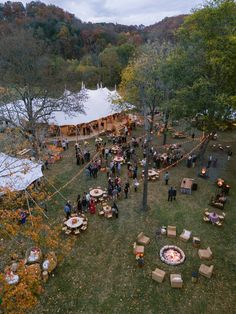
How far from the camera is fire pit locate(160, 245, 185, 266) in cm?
1212

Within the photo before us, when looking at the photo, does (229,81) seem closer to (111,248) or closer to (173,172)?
(173,172)

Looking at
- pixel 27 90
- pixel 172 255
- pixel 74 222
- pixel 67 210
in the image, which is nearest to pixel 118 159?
pixel 67 210

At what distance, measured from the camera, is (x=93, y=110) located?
26.8 meters

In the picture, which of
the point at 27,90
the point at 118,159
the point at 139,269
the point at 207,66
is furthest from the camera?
the point at 118,159

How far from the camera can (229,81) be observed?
18.8 m

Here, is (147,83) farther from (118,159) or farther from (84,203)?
(84,203)

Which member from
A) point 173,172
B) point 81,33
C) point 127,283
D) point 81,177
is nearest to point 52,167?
point 81,177

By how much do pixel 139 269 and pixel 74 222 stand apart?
4.57 metres

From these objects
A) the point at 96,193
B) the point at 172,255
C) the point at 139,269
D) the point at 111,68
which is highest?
the point at 111,68

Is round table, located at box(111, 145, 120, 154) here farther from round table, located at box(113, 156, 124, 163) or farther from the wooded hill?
the wooded hill

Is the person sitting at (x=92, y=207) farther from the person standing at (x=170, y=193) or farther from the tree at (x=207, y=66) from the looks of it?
the tree at (x=207, y=66)

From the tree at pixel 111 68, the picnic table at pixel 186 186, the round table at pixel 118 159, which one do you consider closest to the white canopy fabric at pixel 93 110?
the round table at pixel 118 159

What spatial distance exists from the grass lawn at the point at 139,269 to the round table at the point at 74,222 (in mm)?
649

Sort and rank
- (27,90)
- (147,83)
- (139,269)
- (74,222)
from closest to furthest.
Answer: (139,269)
(74,222)
(27,90)
(147,83)
